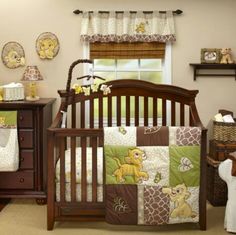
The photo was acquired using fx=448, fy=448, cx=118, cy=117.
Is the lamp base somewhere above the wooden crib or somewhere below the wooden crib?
above

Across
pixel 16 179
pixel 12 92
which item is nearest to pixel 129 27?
pixel 12 92

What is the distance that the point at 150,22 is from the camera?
4504 mm

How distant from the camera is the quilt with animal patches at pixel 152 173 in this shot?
10.8 feet

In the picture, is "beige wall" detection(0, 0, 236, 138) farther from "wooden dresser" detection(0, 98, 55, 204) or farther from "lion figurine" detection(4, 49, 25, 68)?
"wooden dresser" detection(0, 98, 55, 204)

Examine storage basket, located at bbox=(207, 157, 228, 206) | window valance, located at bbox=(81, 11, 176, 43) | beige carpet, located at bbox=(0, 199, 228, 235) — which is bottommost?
beige carpet, located at bbox=(0, 199, 228, 235)

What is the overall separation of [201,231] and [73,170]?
1.10 m

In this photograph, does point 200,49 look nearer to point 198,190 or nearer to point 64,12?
point 64,12

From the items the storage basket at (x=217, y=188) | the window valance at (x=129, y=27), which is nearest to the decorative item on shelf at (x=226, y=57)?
the window valance at (x=129, y=27)

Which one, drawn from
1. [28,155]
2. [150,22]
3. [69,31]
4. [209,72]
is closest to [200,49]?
[209,72]

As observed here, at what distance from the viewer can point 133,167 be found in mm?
3316

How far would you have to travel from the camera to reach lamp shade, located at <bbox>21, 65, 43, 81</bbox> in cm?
427

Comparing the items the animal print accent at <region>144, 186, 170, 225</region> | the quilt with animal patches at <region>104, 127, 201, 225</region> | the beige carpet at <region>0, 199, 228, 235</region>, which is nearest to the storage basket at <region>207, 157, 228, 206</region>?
the beige carpet at <region>0, 199, 228, 235</region>

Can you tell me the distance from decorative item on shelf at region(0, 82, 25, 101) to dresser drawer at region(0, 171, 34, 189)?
2.28ft

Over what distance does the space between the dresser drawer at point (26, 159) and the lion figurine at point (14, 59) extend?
100cm
